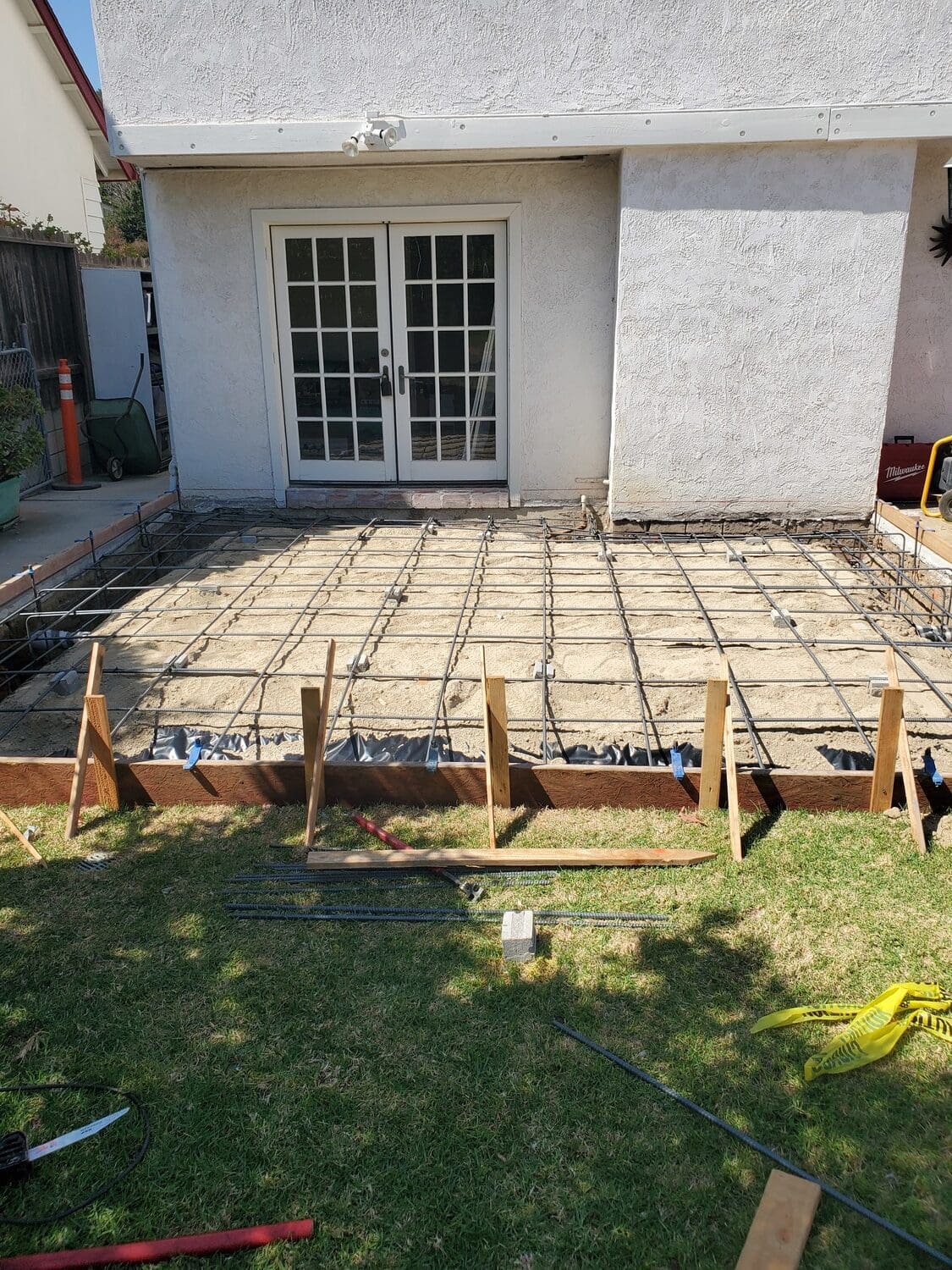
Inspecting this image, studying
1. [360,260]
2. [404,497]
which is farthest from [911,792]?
[360,260]

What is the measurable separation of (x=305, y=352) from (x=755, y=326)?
3767 mm

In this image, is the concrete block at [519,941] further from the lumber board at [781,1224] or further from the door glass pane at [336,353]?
the door glass pane at [336,353]

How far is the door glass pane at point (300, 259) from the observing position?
28.4 feet

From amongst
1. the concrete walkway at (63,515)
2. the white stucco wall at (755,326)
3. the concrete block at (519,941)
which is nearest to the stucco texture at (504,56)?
the white stucco wall at (755,326)

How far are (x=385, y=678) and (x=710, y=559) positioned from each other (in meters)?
3.21

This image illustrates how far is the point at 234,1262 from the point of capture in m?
2.48

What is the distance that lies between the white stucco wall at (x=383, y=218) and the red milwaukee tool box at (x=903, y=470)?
232cm

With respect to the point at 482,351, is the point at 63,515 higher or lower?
lower

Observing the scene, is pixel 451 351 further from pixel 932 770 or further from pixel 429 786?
pixel 932 770

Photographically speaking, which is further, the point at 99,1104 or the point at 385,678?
the point at 385,678

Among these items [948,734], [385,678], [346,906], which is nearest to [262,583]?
[385,678]

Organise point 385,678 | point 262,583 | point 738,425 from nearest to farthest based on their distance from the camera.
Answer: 1. point 385,678
2. point 262,583
3. point 738,425

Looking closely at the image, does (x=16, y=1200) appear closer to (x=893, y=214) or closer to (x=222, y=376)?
(x=222, y=376)

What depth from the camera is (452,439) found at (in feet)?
29.6
